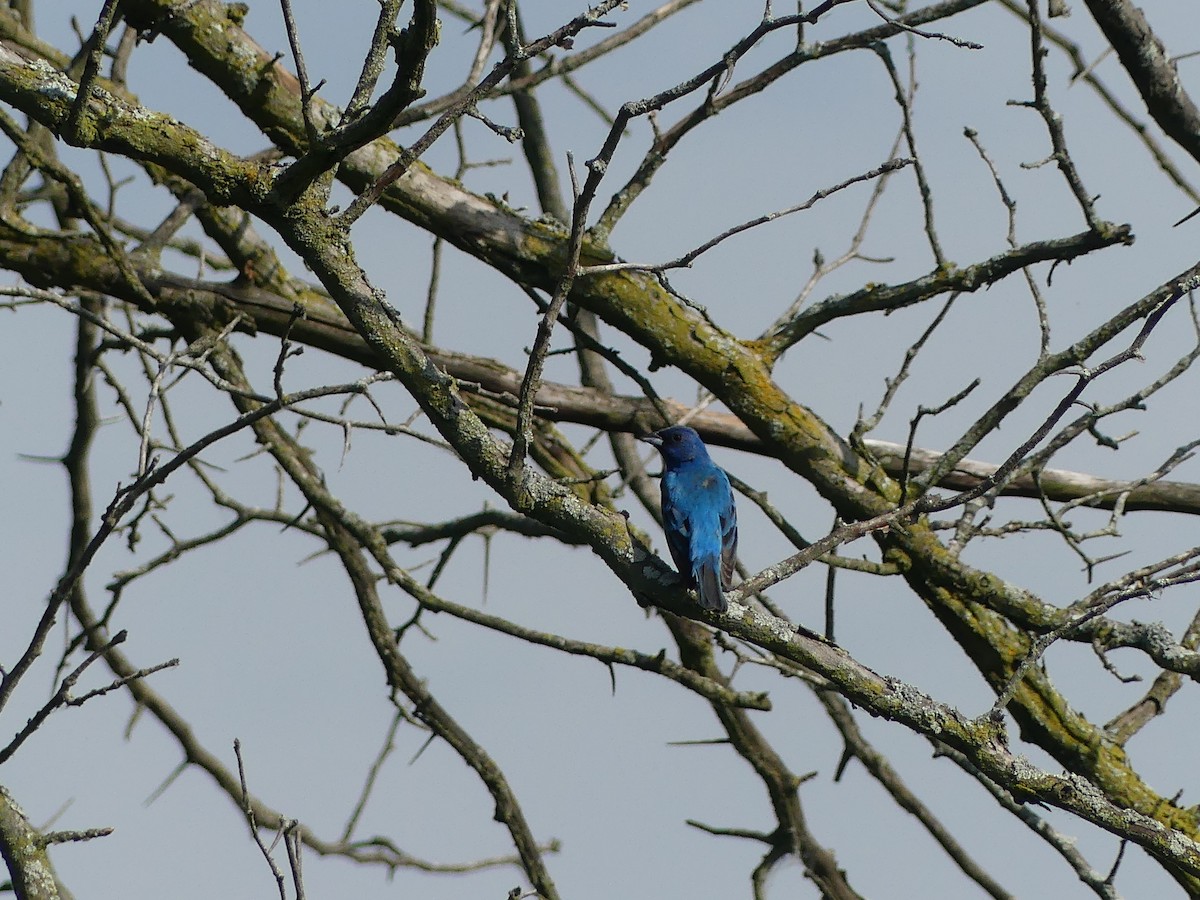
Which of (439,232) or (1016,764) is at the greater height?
(439,232)

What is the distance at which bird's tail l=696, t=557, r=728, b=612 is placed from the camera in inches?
137

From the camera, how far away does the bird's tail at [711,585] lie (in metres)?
3.49

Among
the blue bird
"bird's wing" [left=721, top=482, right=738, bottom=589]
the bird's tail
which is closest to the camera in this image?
the bird's tail

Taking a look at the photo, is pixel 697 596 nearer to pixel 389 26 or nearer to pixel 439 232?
pixel 389 26

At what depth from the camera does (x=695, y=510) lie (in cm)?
499

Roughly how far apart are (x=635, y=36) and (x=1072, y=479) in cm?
267

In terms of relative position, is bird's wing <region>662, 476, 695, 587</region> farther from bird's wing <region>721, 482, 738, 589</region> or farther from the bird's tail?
bird's wing <region>721, 482, 738, 589</region>

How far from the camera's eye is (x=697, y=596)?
352cm

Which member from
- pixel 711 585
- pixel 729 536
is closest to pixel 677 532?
pixel 729 536

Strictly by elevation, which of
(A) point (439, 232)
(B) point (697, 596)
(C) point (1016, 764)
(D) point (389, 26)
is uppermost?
(A) point (439, 232)

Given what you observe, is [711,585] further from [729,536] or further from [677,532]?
[729,536]

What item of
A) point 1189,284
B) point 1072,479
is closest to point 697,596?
point 1189,284

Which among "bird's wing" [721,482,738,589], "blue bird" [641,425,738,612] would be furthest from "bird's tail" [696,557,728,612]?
"bird's wing" [721,482,738,589]

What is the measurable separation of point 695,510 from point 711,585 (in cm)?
141
